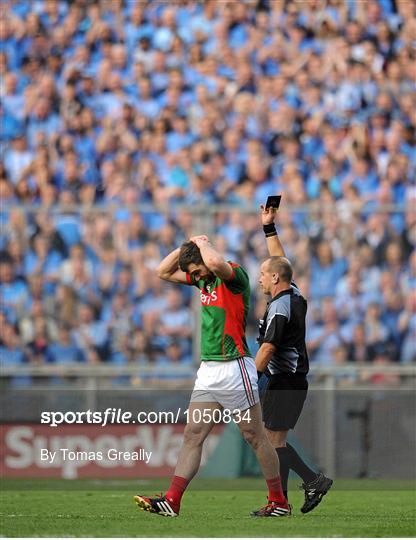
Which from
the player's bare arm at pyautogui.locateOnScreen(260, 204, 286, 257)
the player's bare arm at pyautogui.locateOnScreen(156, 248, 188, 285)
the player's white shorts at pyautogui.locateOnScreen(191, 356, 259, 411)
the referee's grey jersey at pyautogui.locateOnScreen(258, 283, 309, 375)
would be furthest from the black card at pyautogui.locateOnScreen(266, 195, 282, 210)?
the player's white shorts at pyautogui.locateOnScreen(191, 356, 259, 411)

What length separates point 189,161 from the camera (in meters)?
17.5

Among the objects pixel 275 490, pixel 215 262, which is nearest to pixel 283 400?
pixel 275 490

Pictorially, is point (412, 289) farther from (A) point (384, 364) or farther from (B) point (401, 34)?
(B) point (401, 34)

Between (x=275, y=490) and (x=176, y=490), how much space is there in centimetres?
74

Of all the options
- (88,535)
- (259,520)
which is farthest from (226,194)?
(88,535)

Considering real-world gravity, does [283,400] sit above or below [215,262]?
below

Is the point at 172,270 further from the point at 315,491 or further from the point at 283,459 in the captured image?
the point at 315,491

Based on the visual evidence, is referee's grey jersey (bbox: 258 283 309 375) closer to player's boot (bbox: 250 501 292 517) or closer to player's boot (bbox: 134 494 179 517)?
player's boot (bbox: 250 501 292 517)

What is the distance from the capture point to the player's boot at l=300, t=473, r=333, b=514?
9.40 m

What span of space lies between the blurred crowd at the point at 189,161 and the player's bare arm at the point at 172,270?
16.5 ft

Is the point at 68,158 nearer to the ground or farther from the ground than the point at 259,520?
farther from the ground

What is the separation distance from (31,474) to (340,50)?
28.0 feet

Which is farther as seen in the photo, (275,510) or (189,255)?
(275,510)

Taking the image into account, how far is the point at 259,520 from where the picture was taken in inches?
347
